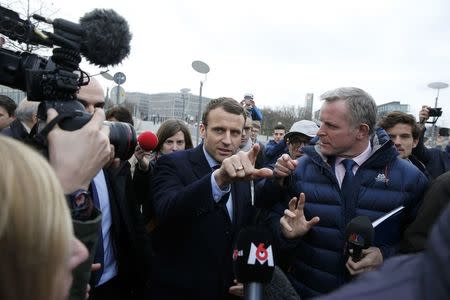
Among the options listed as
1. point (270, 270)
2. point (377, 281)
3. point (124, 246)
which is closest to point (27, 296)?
point (377, 281)

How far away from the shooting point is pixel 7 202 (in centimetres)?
72

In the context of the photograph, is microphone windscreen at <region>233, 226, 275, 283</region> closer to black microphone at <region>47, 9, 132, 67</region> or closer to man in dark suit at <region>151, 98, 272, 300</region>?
man in dark suit at <region>151, 98, 272, 300</region>

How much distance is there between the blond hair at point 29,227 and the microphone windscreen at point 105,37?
0.86 metres

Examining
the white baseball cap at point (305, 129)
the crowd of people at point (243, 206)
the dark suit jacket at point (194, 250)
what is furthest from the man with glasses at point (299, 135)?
the dark suit jacket at point (194, 250)

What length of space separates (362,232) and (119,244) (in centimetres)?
142

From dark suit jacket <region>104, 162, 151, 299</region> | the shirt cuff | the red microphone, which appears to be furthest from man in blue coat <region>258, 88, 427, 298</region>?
the red microphone

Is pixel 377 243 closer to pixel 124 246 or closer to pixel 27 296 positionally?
pixel 124 246

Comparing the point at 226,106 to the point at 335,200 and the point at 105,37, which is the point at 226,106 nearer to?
the point at 335,200

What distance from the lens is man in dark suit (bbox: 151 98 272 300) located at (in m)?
1.97

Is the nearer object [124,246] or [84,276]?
[84,276]

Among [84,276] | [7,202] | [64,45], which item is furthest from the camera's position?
[64,45]

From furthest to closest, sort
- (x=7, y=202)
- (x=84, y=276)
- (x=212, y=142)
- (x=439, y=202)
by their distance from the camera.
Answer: (x=212, y=142)
(x=439, y=202)
(x=84, y=276)
(x=7, y=202)

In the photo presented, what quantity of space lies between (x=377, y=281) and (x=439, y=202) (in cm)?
161

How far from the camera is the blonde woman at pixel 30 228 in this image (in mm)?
731
